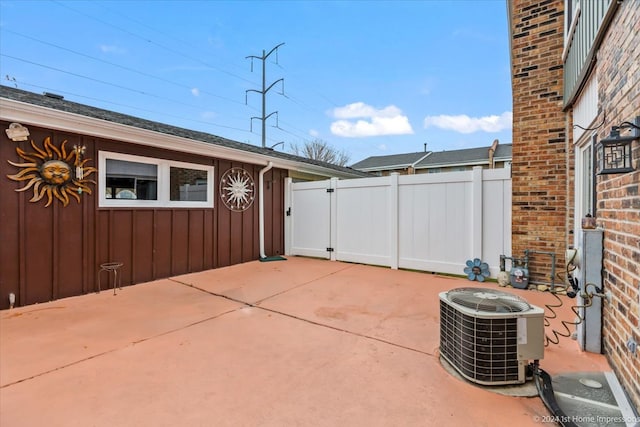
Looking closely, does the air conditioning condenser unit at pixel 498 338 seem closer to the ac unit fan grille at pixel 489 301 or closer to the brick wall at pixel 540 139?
the ac unit fan grille at pixel 489 301

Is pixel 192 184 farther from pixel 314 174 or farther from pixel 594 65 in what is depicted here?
pixel 594 65

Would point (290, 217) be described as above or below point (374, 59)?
below

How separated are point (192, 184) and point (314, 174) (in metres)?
3.50

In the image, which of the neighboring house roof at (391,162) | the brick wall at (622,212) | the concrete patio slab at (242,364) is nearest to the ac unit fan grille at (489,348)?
the concrete patio slab at (242,364)

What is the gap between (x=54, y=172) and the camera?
147 inches

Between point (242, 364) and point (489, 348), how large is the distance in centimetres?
167

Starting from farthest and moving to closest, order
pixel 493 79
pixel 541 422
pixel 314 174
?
1. pixel 493 79
2. pixel 314 174
3. pixel 541 422

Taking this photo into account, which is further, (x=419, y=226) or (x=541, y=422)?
(x=419, y=226)

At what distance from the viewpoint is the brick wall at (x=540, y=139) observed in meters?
4.10

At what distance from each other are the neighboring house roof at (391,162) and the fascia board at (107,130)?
16600 millimetres

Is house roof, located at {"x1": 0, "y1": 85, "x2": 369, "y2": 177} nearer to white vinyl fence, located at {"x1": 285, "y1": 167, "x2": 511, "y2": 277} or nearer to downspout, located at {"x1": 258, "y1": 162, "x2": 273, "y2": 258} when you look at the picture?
downspout, located at {"x1": 258, "y1": 162, "x2": 273, "y2": 258}

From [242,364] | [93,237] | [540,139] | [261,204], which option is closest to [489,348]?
[242,364]

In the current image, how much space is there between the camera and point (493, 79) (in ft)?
33.1

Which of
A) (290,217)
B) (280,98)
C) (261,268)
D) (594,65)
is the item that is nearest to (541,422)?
(594,65)
